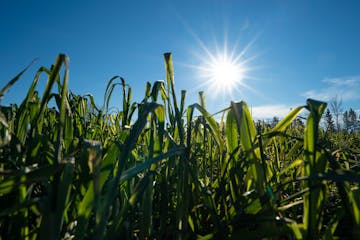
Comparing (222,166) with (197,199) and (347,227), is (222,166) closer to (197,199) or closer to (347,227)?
(197,199)

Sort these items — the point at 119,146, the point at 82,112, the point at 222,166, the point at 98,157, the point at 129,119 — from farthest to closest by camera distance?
the point at 82,112, the point at 129,119, the point at 222,166, the point at 119,146, the point at 98,157

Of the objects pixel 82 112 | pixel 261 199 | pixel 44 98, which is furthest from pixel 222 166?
pixel 82 112

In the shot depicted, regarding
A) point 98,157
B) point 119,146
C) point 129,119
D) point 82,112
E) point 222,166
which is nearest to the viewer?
point 98,157

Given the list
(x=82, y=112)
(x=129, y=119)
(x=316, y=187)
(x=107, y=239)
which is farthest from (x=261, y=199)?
(x=82, y=112)

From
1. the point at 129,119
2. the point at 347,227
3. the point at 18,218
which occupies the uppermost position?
the point at 129,119

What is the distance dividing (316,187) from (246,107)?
0.27 m

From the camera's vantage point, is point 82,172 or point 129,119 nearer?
point 82,172

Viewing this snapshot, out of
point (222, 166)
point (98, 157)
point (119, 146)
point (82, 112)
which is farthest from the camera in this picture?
point (82, 112)

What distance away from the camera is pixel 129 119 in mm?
1281

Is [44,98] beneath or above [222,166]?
above

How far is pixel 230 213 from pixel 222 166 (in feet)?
0.55

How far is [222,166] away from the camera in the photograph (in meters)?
0.80

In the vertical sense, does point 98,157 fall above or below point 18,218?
above

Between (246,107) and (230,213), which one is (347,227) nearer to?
(230,213)
